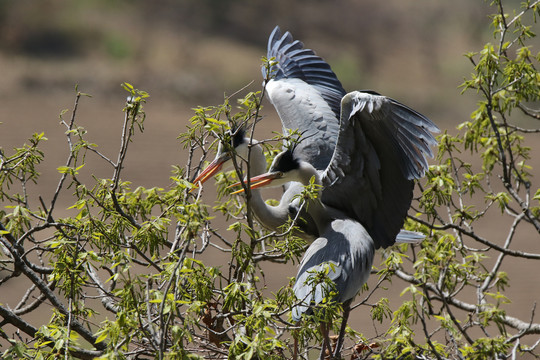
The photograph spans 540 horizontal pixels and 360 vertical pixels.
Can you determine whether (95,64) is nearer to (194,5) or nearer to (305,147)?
(194,5)

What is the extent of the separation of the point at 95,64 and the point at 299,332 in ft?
48.0

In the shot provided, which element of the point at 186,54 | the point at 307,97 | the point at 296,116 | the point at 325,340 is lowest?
the point at 325,340

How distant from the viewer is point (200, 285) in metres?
2.62

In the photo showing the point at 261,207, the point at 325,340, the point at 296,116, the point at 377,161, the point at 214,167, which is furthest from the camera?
the point at 296,116

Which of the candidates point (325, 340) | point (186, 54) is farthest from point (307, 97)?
point (186, 54)

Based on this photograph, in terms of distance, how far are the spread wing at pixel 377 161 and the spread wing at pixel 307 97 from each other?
1.50ft

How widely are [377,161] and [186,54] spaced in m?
14.1

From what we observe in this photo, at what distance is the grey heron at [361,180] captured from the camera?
3814 mm

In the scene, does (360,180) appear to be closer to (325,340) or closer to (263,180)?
(263,180)

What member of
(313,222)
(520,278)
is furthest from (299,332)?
(520,278)

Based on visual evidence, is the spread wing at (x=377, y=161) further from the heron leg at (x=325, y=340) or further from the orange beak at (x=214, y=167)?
the heron leg at (x=325, y=340)

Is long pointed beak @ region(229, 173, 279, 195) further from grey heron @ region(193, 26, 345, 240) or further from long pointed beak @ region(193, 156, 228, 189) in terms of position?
long pointed beak @ region(193, 156, 228, 189)

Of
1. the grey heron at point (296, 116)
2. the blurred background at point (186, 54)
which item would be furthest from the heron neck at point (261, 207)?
the blurred background at point (186, 54)

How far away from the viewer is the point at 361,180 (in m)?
A: 4.13
